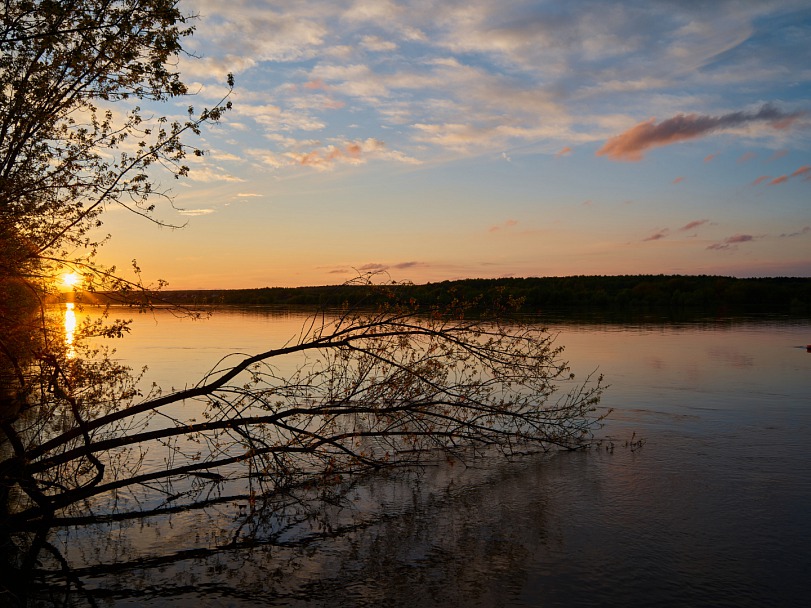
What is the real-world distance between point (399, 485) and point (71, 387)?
4964 millimetres

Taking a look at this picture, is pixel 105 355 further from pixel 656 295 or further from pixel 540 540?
pixel 656 295

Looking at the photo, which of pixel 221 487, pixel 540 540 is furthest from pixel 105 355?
pixel 540 540

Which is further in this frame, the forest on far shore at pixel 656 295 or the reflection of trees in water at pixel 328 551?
the forest on far shore at pixel 656 295

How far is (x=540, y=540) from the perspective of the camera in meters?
8.62

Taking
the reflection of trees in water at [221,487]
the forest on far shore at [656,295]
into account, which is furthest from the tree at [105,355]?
the forest on far shore at [656,295]

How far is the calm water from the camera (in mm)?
7270

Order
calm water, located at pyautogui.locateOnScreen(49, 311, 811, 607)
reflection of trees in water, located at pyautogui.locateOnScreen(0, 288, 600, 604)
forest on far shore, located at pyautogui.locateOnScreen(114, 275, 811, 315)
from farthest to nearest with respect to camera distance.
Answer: forest on far shore, located at pyautogui.locateOnScreen(114, 275, 811, 315), reflection of trees in water, located at pyautogui.locateOnScreen(0, 288, 600, 604), calm water, located at pyautogui.locateOnScreen(49, 311, 811, 607)

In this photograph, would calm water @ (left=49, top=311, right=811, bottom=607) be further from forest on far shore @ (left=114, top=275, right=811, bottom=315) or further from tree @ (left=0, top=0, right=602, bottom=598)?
forest on far shore @ (left=114, top=275, right=811, bottom=315)

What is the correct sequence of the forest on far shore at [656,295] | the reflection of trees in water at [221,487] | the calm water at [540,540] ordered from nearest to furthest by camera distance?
1. the calm water at [540,540]
2. the reflection of trees in water at [221,487]
3. the forest on far shore at [656,295]

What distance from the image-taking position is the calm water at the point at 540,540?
23.9 feet

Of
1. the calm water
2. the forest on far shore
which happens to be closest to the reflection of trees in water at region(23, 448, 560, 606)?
the calm water

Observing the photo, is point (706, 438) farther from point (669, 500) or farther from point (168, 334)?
point (168, 334)

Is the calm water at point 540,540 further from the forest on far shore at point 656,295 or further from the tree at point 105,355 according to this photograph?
the forest on far shore at point 656,295

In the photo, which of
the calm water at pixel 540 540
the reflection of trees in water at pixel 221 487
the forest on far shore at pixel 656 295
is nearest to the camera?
the calm water at pixel 540 540
